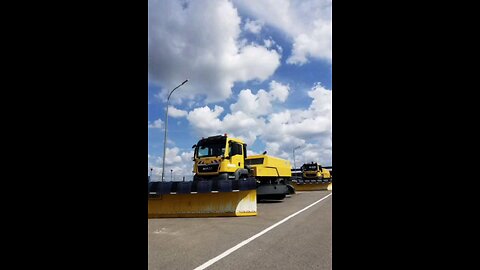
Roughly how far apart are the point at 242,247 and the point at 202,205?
17.1 ft

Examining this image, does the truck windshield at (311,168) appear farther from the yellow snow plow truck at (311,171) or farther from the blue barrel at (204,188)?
the blue barrel at (204,188)

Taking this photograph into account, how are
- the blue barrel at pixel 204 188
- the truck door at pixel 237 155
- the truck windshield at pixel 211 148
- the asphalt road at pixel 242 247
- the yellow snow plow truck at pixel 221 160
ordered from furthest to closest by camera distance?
1. the truck door at pixel 237 155
2. the truck windshield at pixel 211 148
3. the yellow snow plow truck at pixel 221 160
4. the blue barrel at pixel 204 188
5. the asphalt road at pixel 242 247

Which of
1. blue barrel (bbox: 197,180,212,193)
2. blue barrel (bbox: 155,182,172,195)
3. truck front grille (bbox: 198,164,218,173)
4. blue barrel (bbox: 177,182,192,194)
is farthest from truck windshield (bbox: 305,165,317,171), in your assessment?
blue barrel (bbox: 155,182,172,195)

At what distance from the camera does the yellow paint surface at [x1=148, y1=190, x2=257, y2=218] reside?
10789 millimetres

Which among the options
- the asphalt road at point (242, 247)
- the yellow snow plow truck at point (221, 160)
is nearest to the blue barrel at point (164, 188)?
the asphalt road at point (242, 247)

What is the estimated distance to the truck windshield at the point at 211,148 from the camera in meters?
13.7

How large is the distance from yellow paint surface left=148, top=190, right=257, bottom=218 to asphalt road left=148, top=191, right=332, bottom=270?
1.60 metres

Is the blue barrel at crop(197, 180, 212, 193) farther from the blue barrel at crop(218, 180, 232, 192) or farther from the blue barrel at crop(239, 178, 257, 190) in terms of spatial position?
the blue barrel at crop(239, 178, 257, 190)

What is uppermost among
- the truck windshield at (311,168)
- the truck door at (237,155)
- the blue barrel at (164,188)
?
the truck door at (237,155)

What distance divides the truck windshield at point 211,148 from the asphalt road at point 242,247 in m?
4.88
